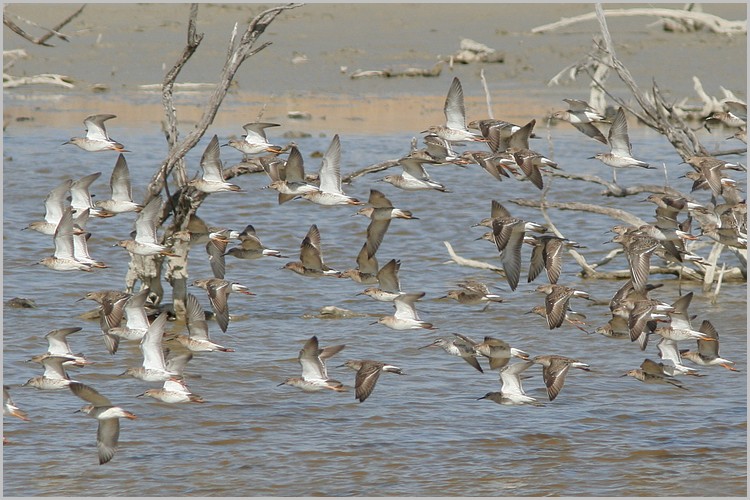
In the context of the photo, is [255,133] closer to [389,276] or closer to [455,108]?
[389,276]

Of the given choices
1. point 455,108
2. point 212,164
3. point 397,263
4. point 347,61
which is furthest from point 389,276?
point 347,61

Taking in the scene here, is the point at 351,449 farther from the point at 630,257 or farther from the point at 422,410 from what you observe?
the point at 630,257

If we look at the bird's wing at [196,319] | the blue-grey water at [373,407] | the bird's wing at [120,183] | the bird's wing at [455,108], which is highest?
the bird's wing at [455,108]

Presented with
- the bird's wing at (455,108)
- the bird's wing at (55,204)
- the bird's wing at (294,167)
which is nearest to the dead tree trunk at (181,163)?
the bird's wing at (55,204)

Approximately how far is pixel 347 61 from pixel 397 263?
2086 centimetres

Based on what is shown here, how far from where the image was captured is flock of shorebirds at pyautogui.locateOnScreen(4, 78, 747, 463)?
34.8 feet

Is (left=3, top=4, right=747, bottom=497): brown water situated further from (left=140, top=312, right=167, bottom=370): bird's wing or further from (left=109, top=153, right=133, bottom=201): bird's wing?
(left=109, top=153, right=133, bottom=201): bird's wing

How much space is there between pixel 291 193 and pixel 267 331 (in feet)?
10.1

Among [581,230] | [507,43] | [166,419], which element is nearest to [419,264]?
[581,230]

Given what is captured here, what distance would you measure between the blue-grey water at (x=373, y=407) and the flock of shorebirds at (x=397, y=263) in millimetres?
441

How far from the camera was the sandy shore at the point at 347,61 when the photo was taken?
1077 inches

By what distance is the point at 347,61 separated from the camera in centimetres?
3225

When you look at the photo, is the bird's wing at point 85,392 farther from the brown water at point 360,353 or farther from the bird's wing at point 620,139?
the bird's wing at point 620,139

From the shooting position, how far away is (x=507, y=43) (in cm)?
3394
